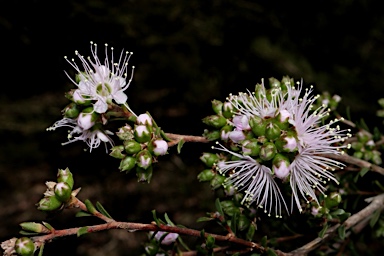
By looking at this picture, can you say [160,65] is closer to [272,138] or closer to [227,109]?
[227,109]

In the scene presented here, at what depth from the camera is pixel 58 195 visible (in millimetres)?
1290

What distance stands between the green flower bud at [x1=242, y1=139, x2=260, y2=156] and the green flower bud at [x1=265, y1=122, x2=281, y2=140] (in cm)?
4

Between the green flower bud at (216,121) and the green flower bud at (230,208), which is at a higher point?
the green flower bud at (216,121)

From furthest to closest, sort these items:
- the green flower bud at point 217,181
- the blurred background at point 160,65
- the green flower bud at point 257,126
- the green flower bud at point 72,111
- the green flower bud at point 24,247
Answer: the blurred background at point 160,65 < the green flower bud at point 217,181 < the green flower bud at point 72,111 < the green flower bud at point 257,126 < the green flower bud at point 24,247

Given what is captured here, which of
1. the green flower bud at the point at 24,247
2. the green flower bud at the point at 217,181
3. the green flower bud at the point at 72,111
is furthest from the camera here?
the green flower bud at the point at 217,181

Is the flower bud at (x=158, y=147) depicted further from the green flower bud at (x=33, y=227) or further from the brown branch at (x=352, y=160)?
the brown branch at (x=352, y=160)

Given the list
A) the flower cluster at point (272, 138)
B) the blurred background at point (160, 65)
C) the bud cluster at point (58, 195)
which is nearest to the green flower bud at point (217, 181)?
the flower cluster at point (272, 138)

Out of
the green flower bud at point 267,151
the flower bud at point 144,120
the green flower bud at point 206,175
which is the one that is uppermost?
the flower bud at point 144,120

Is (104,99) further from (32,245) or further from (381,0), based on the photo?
(381,0)

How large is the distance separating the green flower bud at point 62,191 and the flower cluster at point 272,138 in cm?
43

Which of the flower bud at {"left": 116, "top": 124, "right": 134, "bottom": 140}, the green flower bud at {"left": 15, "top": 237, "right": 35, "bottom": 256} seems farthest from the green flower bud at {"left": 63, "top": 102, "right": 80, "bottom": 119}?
the green flower bud at {"left": 15, "top": 237, "right": 35, "bottom": 256}

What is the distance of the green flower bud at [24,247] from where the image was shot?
1.20 meters

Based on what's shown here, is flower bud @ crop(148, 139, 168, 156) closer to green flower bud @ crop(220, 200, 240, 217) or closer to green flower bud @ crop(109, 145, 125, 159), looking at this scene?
green flower bud @ crop(109, 145, 125, 159)

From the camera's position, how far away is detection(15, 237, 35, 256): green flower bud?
1.20 meters
